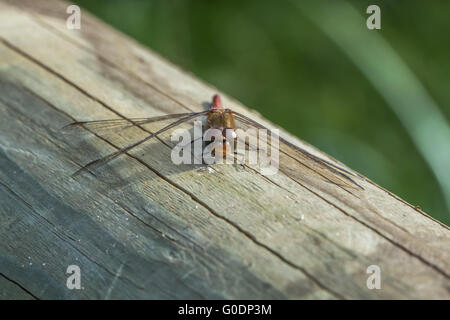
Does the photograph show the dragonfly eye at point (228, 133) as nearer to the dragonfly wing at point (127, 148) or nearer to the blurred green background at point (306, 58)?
the dragonfly wing at point (127, 148)

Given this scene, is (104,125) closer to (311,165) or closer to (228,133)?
(228,133)

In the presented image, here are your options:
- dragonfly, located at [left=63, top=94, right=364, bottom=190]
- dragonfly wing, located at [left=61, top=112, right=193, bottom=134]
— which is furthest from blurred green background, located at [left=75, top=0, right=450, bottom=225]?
dragonfly wing, located at [left=61, top=112, right=193, bottom=134]

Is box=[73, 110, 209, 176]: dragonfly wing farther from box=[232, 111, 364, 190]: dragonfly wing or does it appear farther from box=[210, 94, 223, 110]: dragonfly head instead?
box=[232, 111, 364, 190]: dragonfly wing

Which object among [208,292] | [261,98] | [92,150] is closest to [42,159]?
[92,150]

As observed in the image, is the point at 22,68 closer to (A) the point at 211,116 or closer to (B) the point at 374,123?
(A) the point at 211,116

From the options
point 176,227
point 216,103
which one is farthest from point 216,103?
point 176,227

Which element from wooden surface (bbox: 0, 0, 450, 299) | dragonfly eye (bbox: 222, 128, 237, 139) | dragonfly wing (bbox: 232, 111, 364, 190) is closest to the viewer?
wooden surface (bbox: 0, 0, 450, 299)
